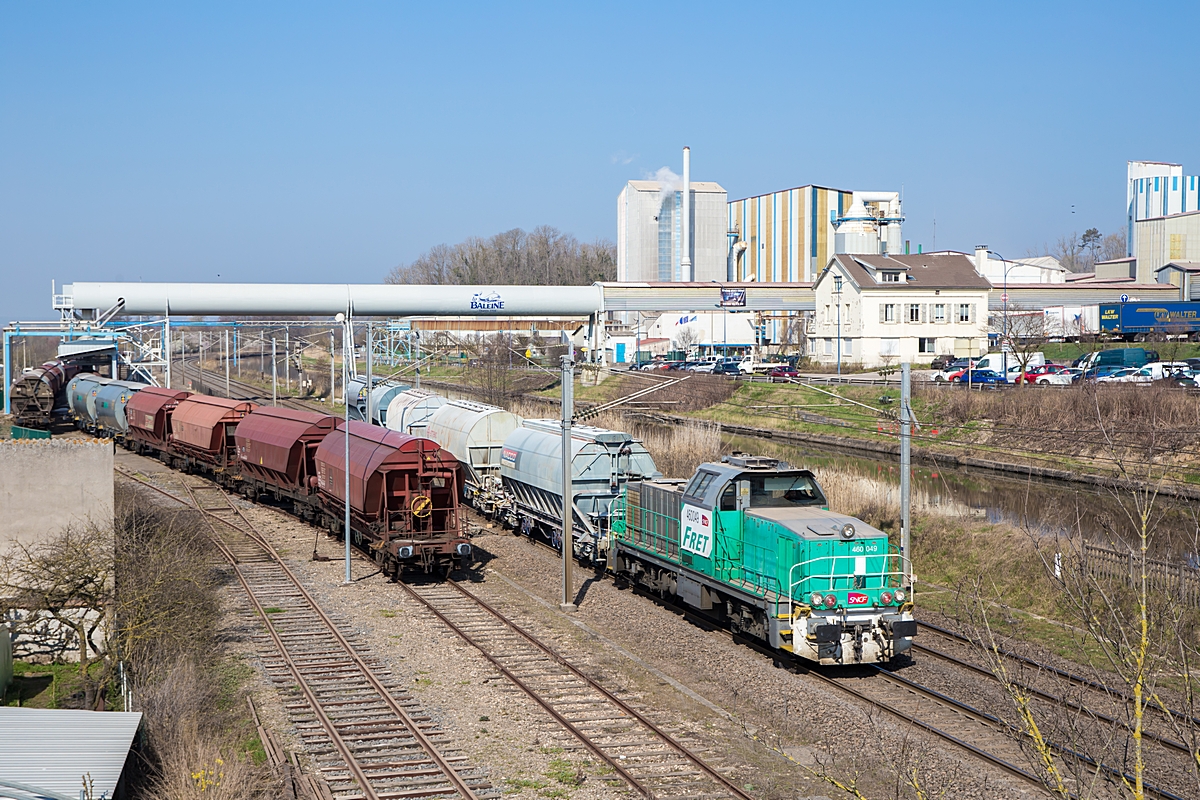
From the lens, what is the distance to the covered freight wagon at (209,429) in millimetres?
38500

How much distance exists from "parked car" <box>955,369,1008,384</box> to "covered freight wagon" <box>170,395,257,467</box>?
36990 mm

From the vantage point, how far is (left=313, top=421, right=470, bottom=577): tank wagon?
992 inches

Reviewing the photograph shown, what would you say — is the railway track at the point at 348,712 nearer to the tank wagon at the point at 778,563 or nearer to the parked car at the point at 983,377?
the tank wagon at the point at 778,563

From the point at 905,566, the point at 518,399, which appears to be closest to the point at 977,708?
the point at 905,566

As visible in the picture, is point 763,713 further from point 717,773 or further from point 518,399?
point 518,399

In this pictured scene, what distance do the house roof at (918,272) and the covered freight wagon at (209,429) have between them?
44734 millimetres

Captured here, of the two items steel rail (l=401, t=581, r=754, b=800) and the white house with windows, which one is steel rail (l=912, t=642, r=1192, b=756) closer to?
steel rail (l=401, t=581, r=754, b=800)

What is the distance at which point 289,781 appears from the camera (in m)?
13.5

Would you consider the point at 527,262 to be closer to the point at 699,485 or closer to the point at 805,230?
the point at 805,230

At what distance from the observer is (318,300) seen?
200ft

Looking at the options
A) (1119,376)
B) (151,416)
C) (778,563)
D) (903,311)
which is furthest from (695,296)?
(778,563)

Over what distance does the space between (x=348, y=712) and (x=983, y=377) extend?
48.2 m

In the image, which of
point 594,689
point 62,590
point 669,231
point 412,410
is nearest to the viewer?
point 594,689

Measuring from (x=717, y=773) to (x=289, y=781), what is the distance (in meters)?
5.57
